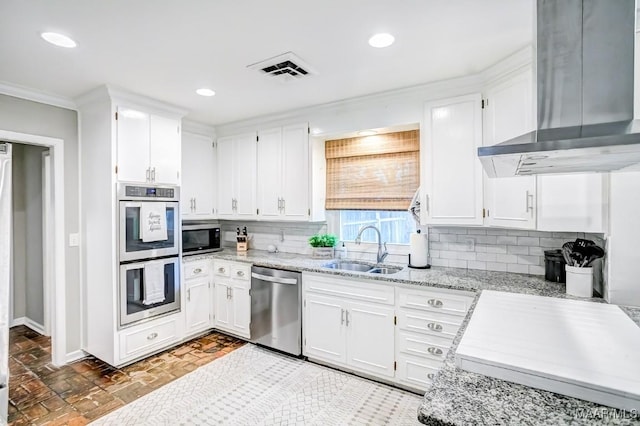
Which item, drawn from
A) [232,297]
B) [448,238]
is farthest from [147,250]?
[448,238]

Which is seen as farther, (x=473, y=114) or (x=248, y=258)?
(x=248, y=258)

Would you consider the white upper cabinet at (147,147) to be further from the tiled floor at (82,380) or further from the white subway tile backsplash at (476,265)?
the white subway tile backsplash at (476,265)

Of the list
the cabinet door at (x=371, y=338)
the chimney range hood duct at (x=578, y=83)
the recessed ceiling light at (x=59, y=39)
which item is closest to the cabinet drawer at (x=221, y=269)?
the cabinet door at (x=371, y=338)

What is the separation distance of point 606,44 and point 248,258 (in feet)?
10.7

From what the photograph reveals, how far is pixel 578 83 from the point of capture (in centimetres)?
144

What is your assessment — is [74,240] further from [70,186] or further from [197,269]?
[197,269]

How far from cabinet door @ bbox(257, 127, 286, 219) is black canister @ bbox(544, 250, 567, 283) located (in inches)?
102

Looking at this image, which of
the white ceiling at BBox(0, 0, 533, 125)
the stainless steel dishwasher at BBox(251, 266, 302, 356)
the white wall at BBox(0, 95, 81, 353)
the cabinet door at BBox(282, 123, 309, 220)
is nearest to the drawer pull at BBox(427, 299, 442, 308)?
the stainless steel dishwasher at BBox(251, 266, 302, 356)

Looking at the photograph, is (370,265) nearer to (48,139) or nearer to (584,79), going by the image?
(584,79)

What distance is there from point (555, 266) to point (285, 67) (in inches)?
98.5

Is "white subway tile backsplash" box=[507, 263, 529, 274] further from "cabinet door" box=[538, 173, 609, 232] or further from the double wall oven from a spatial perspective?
the double wall oven

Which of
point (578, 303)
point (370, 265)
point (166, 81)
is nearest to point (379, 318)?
point (370, 265)

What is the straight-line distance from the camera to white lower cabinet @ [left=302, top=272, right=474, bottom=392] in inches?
97.7

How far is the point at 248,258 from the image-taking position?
3.67m
